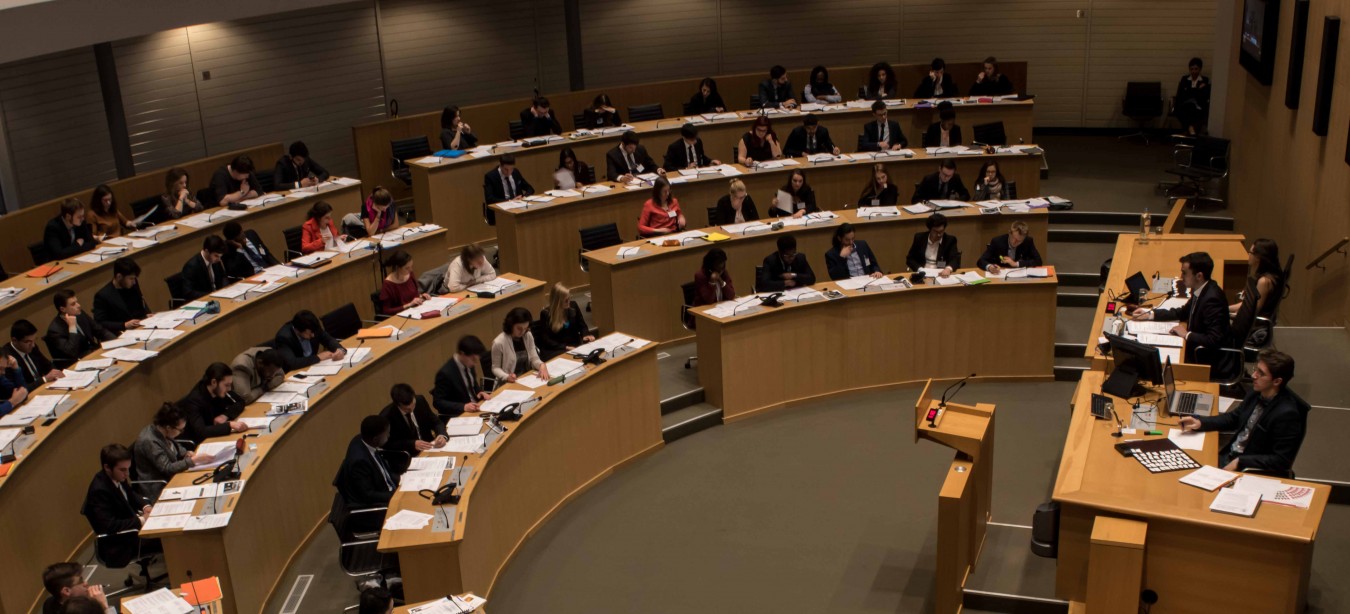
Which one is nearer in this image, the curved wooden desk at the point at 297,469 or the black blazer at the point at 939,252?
the curved wooden desk at the point at 297,469

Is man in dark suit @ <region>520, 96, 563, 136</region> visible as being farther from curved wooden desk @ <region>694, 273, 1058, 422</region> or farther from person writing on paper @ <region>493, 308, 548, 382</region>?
person writing on paper @ <region>493, 308, 548, 382</region>

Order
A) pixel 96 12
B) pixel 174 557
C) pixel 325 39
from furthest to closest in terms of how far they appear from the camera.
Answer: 1. pixel 325 39
2. pixel 96 12
3. pixel 174 557

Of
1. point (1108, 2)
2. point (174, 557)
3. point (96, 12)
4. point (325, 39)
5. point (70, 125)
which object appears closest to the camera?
point (174, 557)

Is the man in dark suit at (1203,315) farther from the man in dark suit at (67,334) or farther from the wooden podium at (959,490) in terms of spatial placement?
the man in dark suit at (67,334)

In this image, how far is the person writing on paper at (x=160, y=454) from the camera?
7.40 metres

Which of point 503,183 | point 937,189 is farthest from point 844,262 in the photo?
point 503,183

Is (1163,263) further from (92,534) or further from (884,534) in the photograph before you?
(92,534)

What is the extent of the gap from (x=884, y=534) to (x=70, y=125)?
11.1m

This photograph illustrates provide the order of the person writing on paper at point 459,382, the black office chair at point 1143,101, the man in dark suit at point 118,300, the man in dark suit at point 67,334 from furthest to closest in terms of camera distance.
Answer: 1. the black office chair at point 1143,101
2. the man in dark suit at point 118,300
3. the man in dark suit at point 67,334
4. the person writing on paper at point 459,382

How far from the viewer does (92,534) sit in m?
8.14

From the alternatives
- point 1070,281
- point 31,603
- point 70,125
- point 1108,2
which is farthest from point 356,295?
point 1108,2

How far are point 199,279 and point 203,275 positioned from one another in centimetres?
5

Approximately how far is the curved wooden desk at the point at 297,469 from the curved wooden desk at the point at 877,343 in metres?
2.02

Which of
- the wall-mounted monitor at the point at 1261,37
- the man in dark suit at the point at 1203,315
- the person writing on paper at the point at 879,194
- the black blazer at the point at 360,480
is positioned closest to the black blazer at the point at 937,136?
the person writing on paper at the point at 879,194
